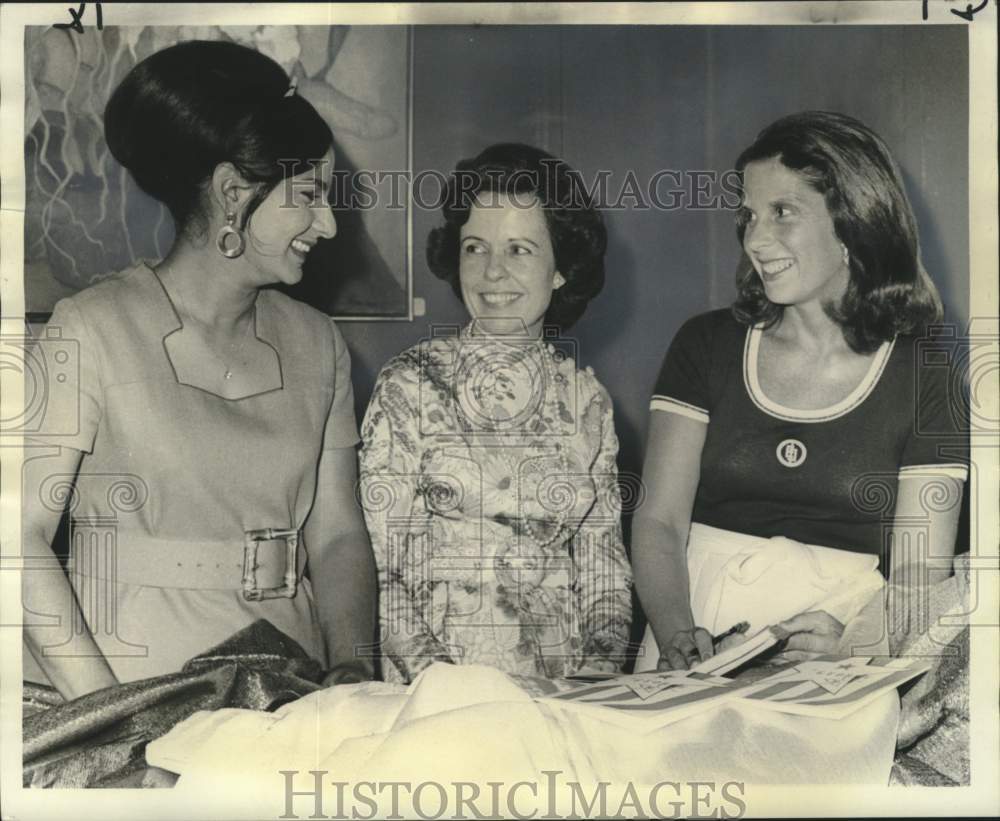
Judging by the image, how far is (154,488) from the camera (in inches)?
128

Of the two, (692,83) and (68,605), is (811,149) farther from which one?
(68,605)

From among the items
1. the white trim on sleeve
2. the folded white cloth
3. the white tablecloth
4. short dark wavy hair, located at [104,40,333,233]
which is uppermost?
short dark wavy hair, located at [104,40,333,233]

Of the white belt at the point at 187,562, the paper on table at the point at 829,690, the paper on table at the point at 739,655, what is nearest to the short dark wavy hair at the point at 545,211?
the white belt at the point at 187,562

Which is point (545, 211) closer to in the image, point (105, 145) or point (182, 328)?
point (182, 328)

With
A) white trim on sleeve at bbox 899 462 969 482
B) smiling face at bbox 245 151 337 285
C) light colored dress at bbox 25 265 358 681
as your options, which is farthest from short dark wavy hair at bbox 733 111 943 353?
light colored dress at bbox 25 265 358 681

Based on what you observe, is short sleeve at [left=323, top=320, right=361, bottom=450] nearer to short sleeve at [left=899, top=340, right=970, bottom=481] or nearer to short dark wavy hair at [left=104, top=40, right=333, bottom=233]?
short dark wavy hair at [left=104, top=40, right=333, bottom=233]

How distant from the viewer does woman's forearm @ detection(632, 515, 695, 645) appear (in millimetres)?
A: 3312

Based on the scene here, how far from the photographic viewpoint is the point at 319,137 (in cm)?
331

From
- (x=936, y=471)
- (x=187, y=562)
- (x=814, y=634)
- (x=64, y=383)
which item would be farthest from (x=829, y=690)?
(x=64, y=383)

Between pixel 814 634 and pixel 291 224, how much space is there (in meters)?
1.54

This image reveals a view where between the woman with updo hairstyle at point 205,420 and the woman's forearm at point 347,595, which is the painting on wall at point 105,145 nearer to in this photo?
the woman with updo hairstyle at point 205,420

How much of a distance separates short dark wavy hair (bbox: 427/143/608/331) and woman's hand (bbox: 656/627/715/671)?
0.80 m

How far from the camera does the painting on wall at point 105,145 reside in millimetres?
3316

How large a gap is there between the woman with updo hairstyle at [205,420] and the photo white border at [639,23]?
9cm
